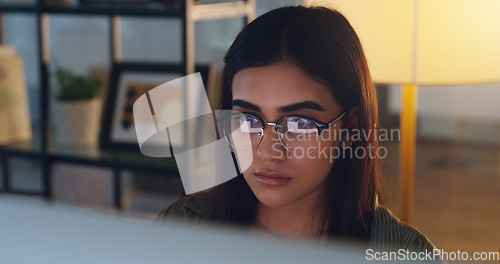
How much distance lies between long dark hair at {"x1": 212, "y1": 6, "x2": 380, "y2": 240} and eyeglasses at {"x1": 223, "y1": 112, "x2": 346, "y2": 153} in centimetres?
3

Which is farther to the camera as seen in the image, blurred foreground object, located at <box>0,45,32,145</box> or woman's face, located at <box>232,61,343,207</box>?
blurred foreground object, located at <box>0,45,32,145</box>

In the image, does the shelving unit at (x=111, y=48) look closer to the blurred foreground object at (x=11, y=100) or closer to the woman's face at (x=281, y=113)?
the blurred foreground object at (x=11, y=100)

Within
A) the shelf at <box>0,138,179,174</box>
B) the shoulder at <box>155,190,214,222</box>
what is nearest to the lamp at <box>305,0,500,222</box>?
the shoulder at <box>155,190,214,222</box>

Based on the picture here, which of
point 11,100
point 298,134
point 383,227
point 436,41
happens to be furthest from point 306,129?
point 11,100

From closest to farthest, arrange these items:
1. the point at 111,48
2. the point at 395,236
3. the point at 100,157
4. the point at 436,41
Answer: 1. the point at 395,236
2. the point at 436,41
3. the point at 100,157
4. the point at 111,48

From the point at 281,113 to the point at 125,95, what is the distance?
1.10 metres

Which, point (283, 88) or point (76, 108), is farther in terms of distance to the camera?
point (76, 108)

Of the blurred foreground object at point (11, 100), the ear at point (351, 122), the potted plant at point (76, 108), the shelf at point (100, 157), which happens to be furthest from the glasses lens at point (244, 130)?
the blurred foreground object at point (11, 100)

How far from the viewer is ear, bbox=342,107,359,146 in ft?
2.42

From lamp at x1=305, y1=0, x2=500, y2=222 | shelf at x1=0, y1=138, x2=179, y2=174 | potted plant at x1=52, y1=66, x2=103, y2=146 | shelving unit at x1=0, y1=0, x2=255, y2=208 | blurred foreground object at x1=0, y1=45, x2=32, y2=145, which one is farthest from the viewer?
blurred foreground object at x1=0, y1=45, x2=32, y2=145

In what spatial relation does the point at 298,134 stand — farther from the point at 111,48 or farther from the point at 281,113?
the point at 111,48

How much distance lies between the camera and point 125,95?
5.75ft

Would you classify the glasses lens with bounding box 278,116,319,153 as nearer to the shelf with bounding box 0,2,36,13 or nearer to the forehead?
the forehead

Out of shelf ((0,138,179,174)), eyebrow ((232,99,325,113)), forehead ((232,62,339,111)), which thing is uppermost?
forehead ((232,62,339,111))
